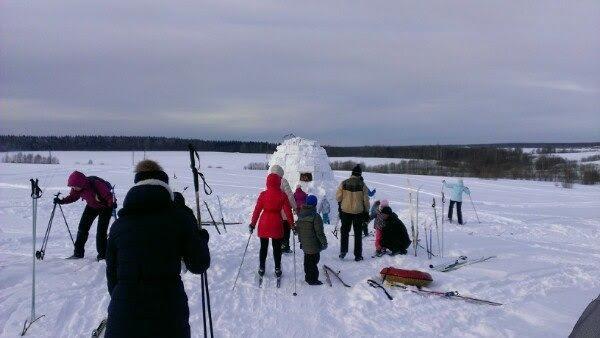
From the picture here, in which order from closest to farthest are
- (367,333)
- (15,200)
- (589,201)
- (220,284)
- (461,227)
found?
1. (367,333)
2. (220,284)
3. (461,227)
4. (15,200)
5. (589,201)

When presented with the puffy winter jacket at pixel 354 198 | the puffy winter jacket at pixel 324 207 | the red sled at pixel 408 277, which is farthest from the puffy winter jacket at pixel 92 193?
the puffy winter jacket at pixel 324 207

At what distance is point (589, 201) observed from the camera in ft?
74.6

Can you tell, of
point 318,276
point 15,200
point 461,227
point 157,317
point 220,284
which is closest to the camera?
point 157,317

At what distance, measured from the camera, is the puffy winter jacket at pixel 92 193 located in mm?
6555

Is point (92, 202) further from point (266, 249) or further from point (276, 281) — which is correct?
point (276, 281)

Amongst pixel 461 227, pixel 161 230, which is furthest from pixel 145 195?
pixel 461 227

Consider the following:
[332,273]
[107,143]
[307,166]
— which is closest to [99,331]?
[332,273]

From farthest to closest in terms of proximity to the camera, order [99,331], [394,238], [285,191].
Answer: [394,238] < [285,191] < [99,331]

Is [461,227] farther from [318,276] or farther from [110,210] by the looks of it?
[110,210]

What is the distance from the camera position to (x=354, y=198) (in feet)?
25.0

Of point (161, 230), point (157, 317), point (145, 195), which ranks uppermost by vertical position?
point (145, 195)

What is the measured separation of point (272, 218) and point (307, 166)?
346 inches

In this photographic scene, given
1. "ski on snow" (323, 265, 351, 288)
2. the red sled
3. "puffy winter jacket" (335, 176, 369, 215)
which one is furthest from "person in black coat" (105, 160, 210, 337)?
"puffy winter jacket" (335, 176, 369, 215)

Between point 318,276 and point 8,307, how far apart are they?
12.5 ft
